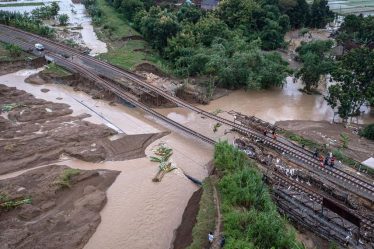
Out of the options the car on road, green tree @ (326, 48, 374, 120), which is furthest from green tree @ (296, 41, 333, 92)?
the car on road

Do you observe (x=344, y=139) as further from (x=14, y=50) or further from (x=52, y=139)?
(x=14, y=50)

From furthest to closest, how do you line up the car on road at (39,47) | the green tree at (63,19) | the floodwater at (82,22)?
the green tree at (63,19), the floodwater at (82,22), the car on road at (39,47)

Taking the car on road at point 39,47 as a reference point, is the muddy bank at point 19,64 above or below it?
below

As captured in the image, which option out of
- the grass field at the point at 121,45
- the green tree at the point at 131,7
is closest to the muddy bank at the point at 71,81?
the grass field at the point at 121,45

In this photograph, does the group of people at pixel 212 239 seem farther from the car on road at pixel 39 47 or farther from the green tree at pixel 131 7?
the green tree at pixel 131 7

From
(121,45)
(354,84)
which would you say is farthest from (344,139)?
(121,45)

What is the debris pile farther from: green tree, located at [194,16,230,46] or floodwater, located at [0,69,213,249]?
green tree, located at [194,16,230,46]

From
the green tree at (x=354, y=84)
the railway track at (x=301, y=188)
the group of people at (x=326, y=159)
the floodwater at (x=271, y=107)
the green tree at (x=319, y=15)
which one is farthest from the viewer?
the green tree at (x=319, y=15)

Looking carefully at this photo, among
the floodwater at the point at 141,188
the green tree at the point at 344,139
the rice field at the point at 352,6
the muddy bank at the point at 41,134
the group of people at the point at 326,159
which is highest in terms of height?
the rice field at the point at 352,6
